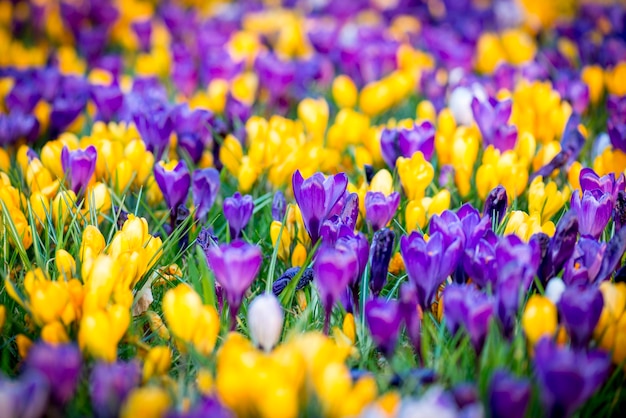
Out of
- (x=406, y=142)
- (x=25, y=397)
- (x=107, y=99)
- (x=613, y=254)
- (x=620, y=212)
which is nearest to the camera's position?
(x=25, y=397)

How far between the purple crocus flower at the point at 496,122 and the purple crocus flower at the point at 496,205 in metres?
0.59

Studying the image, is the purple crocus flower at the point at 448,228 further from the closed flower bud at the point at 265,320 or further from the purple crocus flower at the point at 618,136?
the purple crocus flower at the point at 618,136

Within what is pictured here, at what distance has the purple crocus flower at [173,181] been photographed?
188 centimetres

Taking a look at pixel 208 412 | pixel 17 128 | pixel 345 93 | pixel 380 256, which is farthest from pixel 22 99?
pixel 208 412

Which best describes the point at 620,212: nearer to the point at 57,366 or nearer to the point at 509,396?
the point at 509,396

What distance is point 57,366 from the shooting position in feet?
3.68

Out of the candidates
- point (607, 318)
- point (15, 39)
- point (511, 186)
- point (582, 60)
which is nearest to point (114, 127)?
point (511, 186)

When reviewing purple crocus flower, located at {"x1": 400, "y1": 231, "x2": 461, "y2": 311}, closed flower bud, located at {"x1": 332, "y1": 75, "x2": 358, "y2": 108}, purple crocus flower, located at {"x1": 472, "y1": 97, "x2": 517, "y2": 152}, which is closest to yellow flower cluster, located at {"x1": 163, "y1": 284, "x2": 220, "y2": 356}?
purple crocus flower, located at {"x1": 400, "y1": 231, "x2": 461, "y2": 311}

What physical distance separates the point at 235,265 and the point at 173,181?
22.6 inches

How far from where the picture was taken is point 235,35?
431cm

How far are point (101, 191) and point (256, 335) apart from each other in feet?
2.72

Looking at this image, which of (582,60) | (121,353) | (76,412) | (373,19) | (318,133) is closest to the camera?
(76,412)

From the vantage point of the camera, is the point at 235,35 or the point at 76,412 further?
the point at 235,35

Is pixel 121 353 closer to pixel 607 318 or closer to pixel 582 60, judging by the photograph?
pixel 607 318
